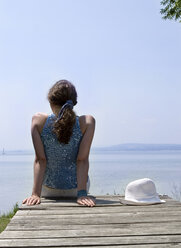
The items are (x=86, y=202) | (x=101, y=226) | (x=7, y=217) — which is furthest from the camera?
(x=7, y=217)

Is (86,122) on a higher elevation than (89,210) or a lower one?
higher

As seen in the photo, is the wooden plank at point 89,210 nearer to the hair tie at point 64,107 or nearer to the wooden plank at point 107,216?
the wooden plank at point 107,216

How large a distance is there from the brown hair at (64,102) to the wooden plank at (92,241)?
5.54ft

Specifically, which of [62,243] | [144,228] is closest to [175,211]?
[144,228]

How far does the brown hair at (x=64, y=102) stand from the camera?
3.84 metres

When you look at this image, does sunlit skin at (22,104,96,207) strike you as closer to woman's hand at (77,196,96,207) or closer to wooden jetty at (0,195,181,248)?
woman's hand at (77,196,96,207)

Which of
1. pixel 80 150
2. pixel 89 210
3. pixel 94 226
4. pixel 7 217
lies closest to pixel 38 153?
pixel 80 150

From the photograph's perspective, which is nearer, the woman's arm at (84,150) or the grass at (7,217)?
the woman's arm at (84,150)

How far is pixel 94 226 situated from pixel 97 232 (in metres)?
0.17

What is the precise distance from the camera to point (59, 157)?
157 inches

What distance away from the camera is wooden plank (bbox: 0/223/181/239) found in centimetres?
238

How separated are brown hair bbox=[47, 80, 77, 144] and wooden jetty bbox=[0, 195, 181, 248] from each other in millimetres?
786

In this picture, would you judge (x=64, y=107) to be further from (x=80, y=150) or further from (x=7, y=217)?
(x=7, y=217)

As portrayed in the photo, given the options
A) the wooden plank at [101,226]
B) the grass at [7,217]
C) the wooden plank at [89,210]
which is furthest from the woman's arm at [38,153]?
the grass at [7,217]
